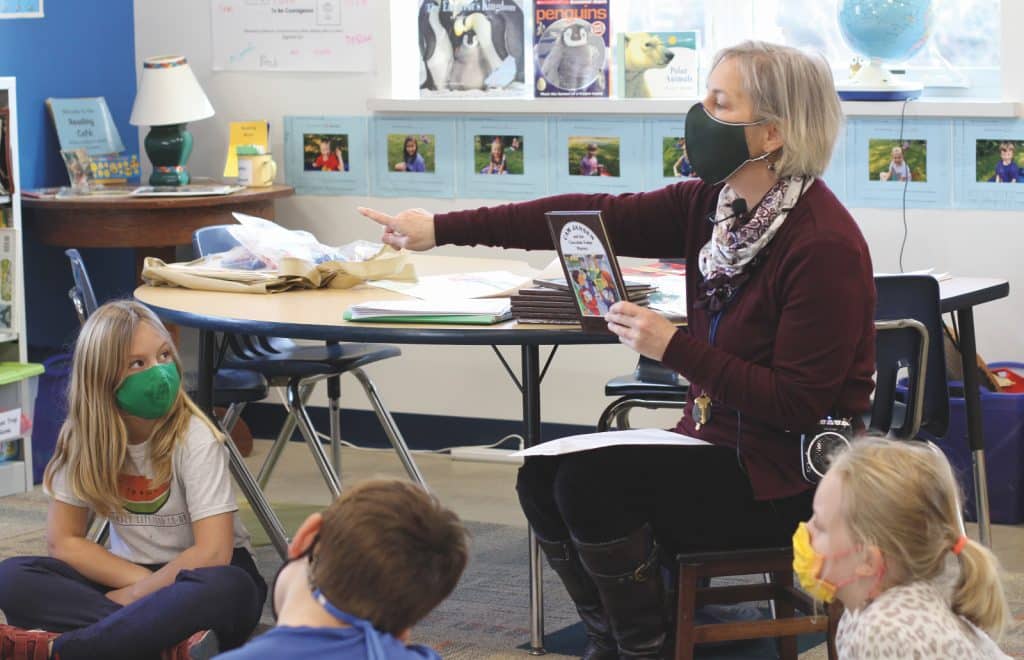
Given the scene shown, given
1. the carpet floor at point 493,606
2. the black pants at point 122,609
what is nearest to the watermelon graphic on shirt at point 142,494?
the black pants at point 122,609

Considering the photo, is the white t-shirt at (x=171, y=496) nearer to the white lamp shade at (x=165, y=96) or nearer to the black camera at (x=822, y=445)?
the black camera at (x=822, y=445)

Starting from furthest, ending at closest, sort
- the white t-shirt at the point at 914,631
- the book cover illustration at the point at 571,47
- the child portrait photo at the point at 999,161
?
the book cover illustration at the point at 571,47, the child portrait photo at the point at 999,161, the white t-shirt at the point at 914,631

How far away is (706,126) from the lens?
7.61ft

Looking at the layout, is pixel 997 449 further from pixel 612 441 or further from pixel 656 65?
pixel 612 441

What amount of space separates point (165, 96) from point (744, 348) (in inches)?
106

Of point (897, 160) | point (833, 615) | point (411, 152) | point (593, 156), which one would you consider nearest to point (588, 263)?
point (833, 615)

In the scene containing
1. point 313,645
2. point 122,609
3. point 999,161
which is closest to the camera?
point 313,645

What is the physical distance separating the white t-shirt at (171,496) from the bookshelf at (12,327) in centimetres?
169

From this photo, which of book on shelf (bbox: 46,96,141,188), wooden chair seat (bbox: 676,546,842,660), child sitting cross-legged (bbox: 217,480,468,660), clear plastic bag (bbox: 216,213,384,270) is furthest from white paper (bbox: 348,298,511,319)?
book on shelf (bbox: 46,96,141,188)

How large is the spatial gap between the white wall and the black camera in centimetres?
184

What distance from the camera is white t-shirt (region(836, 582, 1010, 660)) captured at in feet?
5.34

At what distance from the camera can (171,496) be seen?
2535mm

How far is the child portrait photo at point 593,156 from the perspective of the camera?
14.1 ft

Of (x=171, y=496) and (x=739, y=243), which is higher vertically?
(x=739, y=243)
